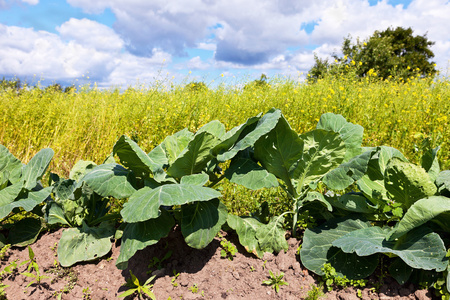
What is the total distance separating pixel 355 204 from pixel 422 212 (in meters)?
0.50

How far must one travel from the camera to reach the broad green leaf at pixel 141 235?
1.74 metres

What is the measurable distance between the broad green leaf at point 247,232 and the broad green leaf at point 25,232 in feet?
5.44

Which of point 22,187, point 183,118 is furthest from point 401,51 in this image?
point 22,187

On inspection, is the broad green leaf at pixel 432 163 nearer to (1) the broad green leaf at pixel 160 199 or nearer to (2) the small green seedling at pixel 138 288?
(1) the broad green leaf at pixel 160 199

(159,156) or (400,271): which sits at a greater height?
(159,156)

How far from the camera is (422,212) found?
160cm

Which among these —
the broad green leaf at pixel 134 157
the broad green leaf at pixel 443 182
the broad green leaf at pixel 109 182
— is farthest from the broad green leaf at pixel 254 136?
the broad green leaf at pixel 443 182

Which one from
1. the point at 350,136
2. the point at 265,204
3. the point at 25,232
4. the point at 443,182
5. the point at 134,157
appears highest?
the point at 350,136

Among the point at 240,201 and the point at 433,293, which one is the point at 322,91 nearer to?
the point at 240,201

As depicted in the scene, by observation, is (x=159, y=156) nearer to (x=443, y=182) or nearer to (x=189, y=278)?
(x=189, y=278)

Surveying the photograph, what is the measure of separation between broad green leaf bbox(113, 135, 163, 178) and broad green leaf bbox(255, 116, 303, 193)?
2.43 ft

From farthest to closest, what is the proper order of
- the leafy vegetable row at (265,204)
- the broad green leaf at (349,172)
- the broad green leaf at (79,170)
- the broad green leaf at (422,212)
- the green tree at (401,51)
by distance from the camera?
1. the green tree at (401,51)
2. the broad green leaf at (79,170)
3. the broad green leaf at (349,172)
4. the leafy vegetable row at (265,204)
5. the broad green leaf at (422,212)

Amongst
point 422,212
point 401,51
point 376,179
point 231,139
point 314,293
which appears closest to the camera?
point 422,212

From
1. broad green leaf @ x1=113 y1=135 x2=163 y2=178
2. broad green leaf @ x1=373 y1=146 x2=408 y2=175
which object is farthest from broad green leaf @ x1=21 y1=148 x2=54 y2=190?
broad green leaf @ x1=373 y1=146 x2=408 y2=175
